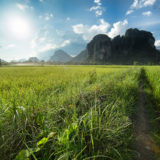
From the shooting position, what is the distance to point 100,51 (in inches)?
4845

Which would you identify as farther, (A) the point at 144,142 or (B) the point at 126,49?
(B) the point at 126,49

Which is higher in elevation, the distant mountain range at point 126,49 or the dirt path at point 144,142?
the distant mountain range at point 126,49

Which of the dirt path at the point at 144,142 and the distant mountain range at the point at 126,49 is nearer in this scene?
the dirt path at the point at 144,142

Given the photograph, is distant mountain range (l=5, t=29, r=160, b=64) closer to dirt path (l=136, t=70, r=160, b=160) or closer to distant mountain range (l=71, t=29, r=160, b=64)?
distant mountain range (l=71, t=29, r=160, b=64)

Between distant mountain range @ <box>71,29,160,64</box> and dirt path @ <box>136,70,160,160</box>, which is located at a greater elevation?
distant mountain range @ <box>71,29,160,64</box>

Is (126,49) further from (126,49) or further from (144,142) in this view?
(144,142)

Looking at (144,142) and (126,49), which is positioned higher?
(126,49)

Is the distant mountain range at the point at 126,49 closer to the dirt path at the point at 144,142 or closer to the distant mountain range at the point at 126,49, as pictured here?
Answer: the distant mountain range at the point at 126,49

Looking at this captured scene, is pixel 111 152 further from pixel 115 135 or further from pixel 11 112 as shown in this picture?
pixel 11 112

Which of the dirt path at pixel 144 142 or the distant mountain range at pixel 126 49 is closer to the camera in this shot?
the dirt path at pixel 144 142

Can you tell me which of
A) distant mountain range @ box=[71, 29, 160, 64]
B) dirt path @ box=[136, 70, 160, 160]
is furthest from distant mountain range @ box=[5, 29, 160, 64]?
dirt path @ box=[136, 70, 160, 160]

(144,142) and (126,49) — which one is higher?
(126,49)

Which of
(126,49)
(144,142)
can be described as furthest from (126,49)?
(144,142)

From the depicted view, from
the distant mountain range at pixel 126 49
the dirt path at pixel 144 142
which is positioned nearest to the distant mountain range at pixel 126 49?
the distant mountain range at pixel 126 49
